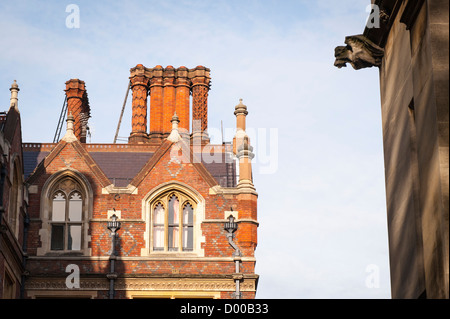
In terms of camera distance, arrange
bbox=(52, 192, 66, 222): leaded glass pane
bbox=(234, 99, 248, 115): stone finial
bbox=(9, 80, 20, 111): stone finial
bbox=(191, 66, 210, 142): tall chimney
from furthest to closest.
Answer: bbox=(191, 66, 210, 142): tall chimney, bbox=(234, 99, 248, 115): stone finial, bbox=(52, 192, 66, 222): leaded glass pane, bbox=(9, 80, 20, 111): stone finial

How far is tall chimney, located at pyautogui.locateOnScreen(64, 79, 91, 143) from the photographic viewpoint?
41.7m

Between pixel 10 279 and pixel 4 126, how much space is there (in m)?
4.83

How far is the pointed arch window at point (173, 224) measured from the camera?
32875mm

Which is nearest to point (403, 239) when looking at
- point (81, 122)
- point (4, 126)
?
point (4, 126)

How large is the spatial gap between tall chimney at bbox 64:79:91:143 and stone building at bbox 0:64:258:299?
257 inches

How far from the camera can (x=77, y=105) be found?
42.0m

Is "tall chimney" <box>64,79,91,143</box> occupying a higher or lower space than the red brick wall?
higher

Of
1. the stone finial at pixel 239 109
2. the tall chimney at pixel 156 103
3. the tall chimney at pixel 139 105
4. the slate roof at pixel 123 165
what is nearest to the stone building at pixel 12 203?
the slate roof at pixel 123 165

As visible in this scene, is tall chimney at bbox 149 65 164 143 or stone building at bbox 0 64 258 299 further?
tall chimney at bbox 149 65 164 143

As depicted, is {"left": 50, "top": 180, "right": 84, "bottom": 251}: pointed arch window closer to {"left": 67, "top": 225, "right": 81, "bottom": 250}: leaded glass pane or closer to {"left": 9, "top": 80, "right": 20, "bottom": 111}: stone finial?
{"left": 67, "top": 225, "right": 81, "bottom": 250}: leaded glass pane

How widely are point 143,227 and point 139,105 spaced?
10693mm

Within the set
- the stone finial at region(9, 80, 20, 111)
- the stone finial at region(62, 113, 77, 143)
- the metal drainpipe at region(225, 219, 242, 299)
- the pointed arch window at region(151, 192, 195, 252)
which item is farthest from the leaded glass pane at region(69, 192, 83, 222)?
the metal drainpipe at region(225, 219, 242, 299)

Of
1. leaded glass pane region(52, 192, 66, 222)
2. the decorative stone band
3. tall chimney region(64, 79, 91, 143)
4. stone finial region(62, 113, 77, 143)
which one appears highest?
tall chimney region(64, 79, 91, 143)
